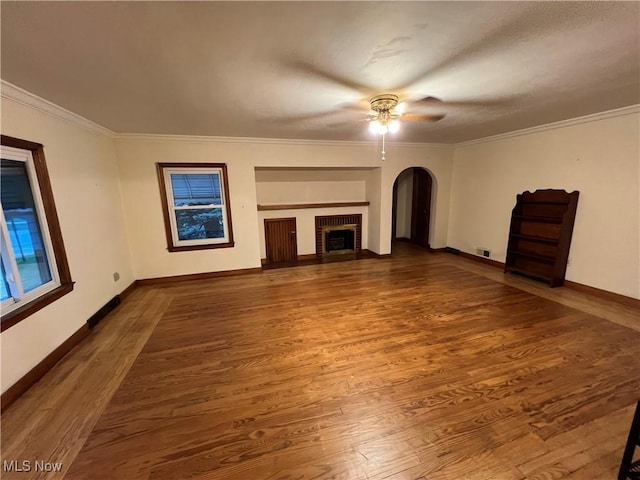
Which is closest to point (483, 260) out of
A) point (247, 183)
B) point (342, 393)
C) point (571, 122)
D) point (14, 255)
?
point (571, 122)

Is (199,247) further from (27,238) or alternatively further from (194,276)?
(27,238)

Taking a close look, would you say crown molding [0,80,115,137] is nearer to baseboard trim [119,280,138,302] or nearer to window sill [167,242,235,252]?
window sill [167,242,235,252]

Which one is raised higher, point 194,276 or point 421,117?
point 421,117

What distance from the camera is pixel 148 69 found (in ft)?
6.14

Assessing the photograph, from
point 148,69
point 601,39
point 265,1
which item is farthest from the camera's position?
point 148,69

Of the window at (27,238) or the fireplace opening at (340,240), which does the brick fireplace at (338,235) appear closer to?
the fireplace opening at (340,240)

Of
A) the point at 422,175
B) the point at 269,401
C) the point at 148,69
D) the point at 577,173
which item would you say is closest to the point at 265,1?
the point at 148,69

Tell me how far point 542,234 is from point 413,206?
3.07 meters

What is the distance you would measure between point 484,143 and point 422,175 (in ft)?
5.41

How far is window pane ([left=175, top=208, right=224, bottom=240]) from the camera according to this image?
4.37m

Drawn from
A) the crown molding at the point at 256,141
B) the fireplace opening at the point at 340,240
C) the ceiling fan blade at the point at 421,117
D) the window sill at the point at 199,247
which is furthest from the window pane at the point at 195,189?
the ceiling fan blade at the point at 421,117

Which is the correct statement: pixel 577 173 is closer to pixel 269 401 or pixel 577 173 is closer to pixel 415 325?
pixel 415 325

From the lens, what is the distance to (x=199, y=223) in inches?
175

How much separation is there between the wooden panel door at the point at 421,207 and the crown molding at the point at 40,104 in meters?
6.04
